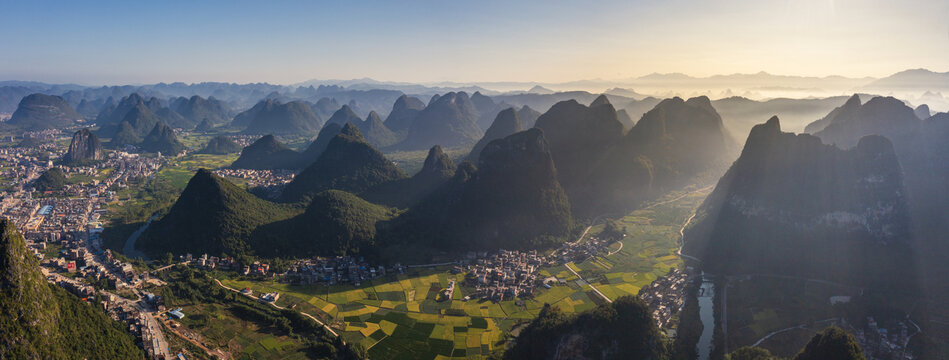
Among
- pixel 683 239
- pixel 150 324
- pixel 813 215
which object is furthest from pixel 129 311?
pixel 813 215

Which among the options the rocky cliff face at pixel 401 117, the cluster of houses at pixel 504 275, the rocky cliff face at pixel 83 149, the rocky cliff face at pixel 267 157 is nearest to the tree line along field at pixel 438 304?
the cluster of houses at pixel 504 275

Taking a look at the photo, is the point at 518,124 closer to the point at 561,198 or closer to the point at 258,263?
the point at 561,198

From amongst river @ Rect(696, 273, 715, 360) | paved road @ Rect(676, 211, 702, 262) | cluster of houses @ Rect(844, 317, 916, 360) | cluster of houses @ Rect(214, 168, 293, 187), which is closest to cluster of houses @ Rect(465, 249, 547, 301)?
river @ Rect(696, 273, 715, 360)

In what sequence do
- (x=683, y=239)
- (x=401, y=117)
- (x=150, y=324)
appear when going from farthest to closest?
(x=401, y=117), (x=683, y=239), (x=150, y=324)

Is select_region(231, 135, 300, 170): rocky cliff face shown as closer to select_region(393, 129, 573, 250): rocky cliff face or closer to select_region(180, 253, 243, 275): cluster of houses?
select_region(180, 253, 243, 275): cluster of houses

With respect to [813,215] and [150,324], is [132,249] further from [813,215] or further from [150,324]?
[813,215]

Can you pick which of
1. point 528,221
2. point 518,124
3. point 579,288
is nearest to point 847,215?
point 579,288

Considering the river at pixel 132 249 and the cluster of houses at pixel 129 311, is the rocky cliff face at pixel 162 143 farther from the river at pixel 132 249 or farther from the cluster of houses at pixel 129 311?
the cluster of houses at pixel 129 311

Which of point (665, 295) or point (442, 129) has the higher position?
point (442, 129)
